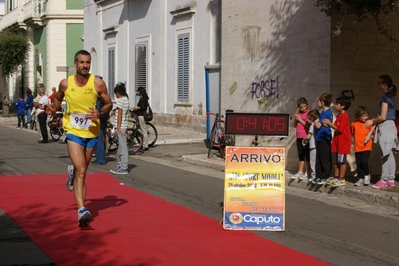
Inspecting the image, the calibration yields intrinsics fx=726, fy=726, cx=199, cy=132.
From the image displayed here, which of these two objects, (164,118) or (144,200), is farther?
(164,118)

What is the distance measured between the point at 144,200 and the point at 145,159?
7.19 meters

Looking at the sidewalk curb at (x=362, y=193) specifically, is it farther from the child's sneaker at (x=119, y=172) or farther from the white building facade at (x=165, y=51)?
the white building facade at (x=165, y=51)

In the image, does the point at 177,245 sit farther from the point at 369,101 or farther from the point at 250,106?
the point at 250,106

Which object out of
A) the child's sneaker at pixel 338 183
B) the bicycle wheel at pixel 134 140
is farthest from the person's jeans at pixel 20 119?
the child's sneaker at pixel 338 183

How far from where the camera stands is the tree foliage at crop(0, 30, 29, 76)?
46.8 meters

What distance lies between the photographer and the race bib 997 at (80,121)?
359 inches

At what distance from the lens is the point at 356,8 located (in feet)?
41.5

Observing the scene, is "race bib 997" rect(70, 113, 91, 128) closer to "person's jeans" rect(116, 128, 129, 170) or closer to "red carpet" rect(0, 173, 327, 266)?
"red carpet" rect(0, 173, 327, 266)

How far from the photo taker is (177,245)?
8.20 meters

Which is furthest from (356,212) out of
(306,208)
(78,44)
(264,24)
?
(78,44)

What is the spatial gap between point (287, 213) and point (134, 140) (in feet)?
32.2

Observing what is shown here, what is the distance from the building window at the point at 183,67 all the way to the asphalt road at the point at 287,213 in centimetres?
654

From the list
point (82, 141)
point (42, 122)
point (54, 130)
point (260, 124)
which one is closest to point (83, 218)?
point (82, 141)

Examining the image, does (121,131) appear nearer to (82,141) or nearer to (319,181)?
(319,181)
